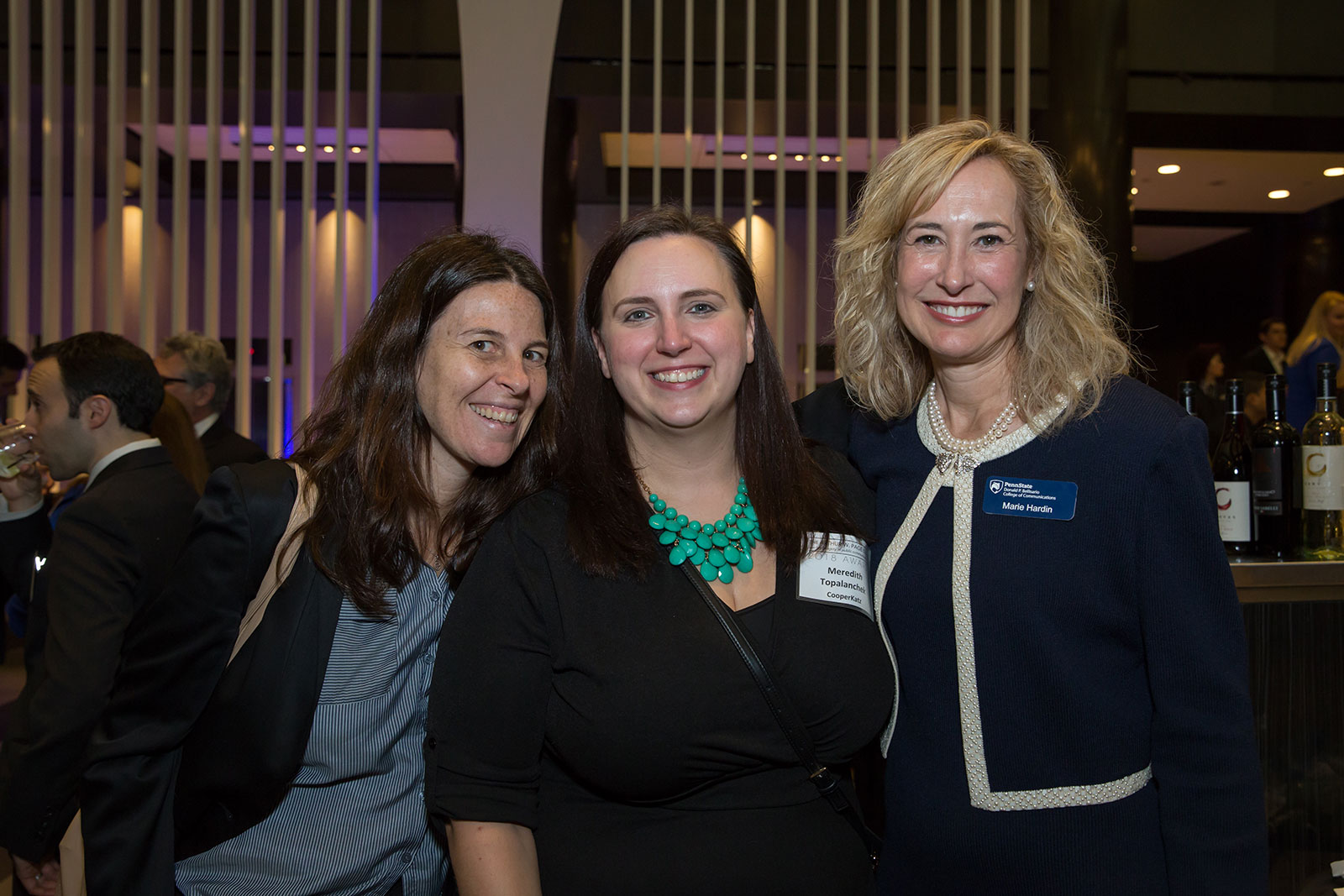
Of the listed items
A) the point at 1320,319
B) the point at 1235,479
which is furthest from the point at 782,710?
the point at 1320,319

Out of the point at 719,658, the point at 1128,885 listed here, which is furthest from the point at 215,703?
the point at 1128,885

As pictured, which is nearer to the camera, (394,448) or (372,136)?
(394,448)

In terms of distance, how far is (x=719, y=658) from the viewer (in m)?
1.34

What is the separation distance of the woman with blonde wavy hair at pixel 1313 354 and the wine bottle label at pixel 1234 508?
1.12 ft

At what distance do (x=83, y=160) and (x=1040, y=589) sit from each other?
13.4 ft

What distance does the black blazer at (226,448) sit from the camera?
3.74 metres

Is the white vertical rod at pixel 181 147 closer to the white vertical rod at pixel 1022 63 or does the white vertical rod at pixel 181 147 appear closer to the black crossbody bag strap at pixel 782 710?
the black crossbody bag strap at pixel 782 710

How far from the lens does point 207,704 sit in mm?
1398

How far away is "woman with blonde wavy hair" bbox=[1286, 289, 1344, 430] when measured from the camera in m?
3.02

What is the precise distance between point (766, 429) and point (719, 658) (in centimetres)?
43

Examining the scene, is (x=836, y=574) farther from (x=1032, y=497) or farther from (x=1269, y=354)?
(x=1269, y=354)

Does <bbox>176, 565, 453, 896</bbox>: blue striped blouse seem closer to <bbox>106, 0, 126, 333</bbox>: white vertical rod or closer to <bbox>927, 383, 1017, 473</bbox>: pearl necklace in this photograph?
<bbox>927, 383, 1017, 473</bbox>: pearl necklace

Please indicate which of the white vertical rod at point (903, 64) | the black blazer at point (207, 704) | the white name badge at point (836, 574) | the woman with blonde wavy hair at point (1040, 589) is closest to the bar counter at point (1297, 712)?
the woman with blonde wavy hair at point (1040, 589)

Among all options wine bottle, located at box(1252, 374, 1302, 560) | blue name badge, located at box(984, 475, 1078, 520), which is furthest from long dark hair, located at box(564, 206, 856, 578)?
wine bottle, located at box(1252, 374, 1302, 560)
